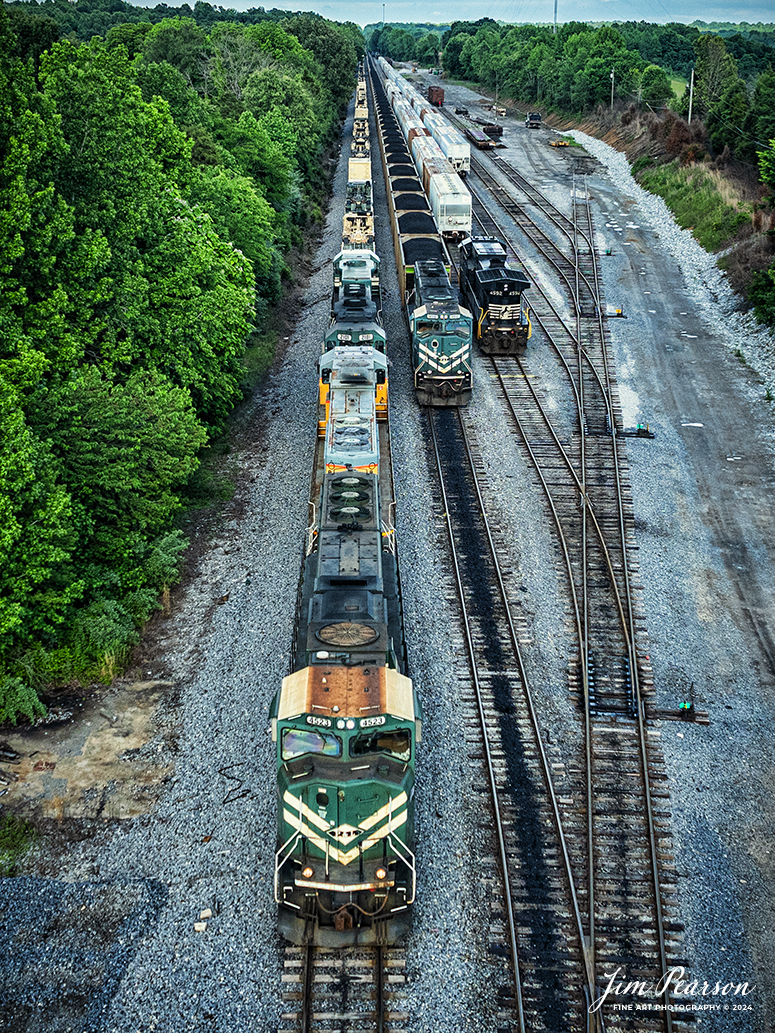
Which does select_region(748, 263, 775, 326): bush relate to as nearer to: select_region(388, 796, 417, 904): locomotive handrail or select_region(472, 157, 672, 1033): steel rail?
select_region(472, 157, 672, 1033): steel rail

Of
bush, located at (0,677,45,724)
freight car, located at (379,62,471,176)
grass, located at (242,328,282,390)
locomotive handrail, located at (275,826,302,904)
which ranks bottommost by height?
bush, located at (0,677,45,724)

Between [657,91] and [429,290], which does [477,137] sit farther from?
[429,290]

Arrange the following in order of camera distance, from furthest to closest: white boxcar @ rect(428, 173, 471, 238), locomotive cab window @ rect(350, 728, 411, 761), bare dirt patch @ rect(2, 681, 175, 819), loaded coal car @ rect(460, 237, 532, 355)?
white boxcar @ rect(428, 173, 471, 238) < loaded coal car @ rect(460, 237, 532, 355) < bare dirt patch @ rect(2, 681, 175, 819) < locomotive cab window @ rect(350, 728, 411, 761)

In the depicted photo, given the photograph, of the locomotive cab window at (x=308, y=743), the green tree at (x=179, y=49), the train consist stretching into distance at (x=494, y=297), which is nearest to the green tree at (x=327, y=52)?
the green tree at (x=179, y=49)

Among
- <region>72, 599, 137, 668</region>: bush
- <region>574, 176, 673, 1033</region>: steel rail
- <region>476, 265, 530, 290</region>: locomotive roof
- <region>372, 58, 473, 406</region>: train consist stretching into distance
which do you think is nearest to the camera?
<region>574, 176, 673, 1033</region>: steel rail


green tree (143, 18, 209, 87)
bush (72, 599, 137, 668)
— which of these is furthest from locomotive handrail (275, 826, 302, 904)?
green tree (143, 18, 209, 87)

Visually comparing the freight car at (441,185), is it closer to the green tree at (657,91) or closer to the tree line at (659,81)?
the tree line at (659,81)
